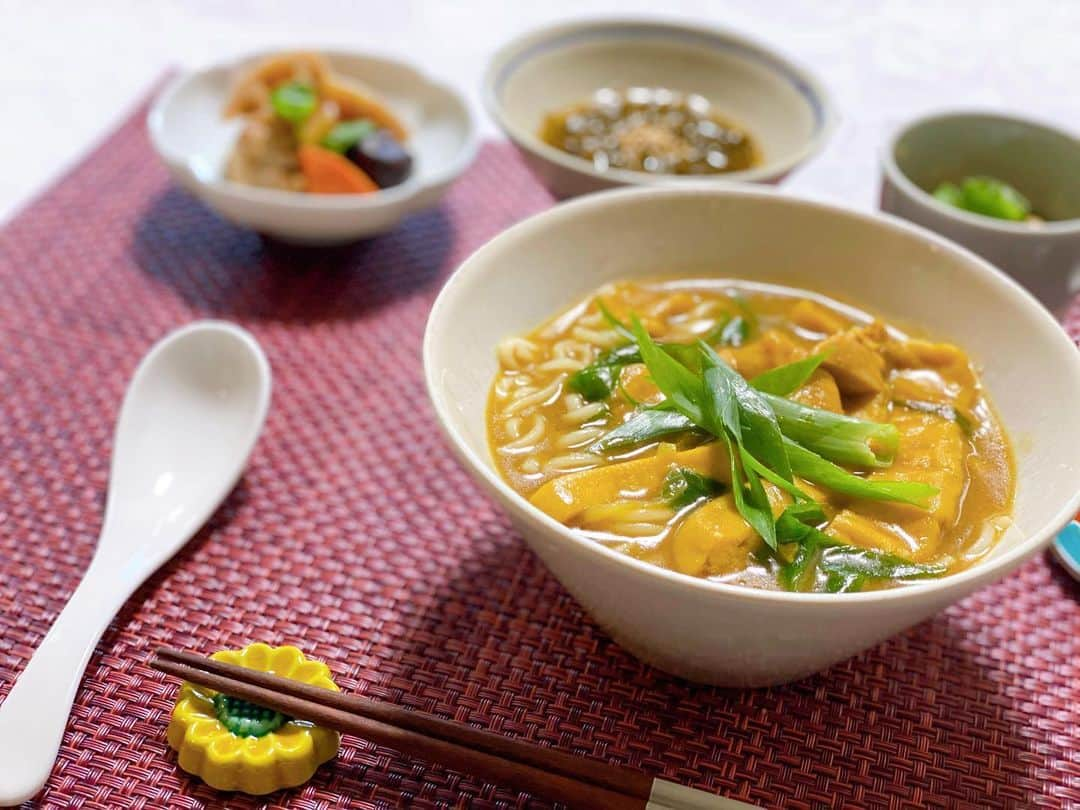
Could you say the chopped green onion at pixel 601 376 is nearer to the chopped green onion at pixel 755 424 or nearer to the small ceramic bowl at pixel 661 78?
the chopped green onion at pixel 755 424

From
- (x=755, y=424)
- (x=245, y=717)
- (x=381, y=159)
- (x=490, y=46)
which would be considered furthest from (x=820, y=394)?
(x=490, y=46)

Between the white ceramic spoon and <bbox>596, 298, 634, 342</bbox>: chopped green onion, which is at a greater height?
<bbox>596, 298, 634, 342</bbox>: chopped green onion

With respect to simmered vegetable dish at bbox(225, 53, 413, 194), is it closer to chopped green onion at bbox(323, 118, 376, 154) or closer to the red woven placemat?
chopped green onion at bbox(323, 118, 376, 154)

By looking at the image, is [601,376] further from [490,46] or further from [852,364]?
[490,46]

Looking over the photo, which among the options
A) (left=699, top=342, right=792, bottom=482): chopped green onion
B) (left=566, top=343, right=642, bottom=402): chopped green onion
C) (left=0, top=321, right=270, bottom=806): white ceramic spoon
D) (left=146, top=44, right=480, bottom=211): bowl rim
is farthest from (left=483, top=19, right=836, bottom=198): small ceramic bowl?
(left=699, top=342, right=792, bottom=482): chopped green onion

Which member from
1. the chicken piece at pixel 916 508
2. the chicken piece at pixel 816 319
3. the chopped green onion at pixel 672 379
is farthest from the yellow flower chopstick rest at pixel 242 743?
the chicken piece at pixel 816 319

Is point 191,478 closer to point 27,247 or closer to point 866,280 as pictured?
point 27,247

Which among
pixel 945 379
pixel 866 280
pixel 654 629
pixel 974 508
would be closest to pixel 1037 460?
pixel 974 508
